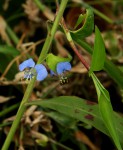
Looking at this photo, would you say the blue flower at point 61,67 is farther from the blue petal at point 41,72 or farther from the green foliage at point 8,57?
the green foliage at point 8,57

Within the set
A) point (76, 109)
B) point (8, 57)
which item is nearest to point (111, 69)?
point (76, 109)

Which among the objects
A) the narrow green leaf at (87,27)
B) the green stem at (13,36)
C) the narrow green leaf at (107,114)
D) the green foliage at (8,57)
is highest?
the green stem at (13,36)

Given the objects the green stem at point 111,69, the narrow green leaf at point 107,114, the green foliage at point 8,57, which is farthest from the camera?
the green foliage at point 8,57

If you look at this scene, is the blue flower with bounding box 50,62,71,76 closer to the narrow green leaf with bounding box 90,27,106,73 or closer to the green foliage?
the narrow green leaf with bounding box 90,27,106,73

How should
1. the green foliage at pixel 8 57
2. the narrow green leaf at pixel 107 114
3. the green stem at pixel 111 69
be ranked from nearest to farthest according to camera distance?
1. the narrow green leaf at pixel 107 114
2. the green stem at pixel 111 69
3. the green foliage at pixel 8 57

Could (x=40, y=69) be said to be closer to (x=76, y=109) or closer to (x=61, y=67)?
(x=61, y=67)

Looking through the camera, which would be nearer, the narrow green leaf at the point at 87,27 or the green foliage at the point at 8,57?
the narrow green leaf at the point at 87,27

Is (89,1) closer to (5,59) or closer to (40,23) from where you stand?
(40,23)

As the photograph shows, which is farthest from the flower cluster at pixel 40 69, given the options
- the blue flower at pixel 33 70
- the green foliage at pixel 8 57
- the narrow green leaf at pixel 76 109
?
the green foliage at pixel 8 57

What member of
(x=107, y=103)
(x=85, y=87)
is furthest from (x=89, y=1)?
(x=107, y=103)
